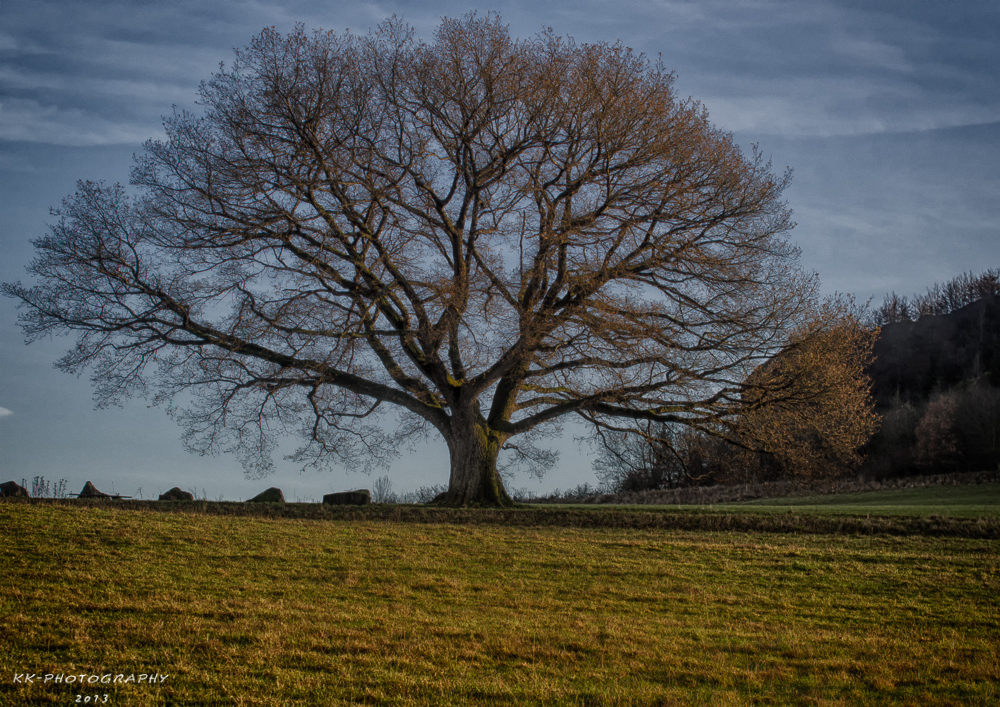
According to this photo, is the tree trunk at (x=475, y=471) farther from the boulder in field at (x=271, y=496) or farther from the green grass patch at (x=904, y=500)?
the green grass patch at (x=904, y=500)

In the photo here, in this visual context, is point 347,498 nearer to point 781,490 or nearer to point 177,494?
point 177,494

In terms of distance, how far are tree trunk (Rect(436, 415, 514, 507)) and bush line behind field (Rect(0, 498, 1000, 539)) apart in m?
1.68

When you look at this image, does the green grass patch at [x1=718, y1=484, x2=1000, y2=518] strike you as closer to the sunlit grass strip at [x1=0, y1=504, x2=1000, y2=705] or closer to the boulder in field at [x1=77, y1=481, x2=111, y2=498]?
the sunlit grass strip at [x1=0, y1=504, x2=1000, y2=705]

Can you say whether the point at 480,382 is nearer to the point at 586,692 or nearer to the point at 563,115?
the point at 563,115

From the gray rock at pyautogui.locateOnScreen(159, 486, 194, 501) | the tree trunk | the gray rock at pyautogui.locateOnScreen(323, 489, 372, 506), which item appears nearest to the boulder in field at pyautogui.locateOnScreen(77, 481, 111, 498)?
the gray rock at pyautogui.locateOnScreen(159, 486, 194, 501)

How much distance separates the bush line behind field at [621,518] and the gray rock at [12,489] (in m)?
2.78

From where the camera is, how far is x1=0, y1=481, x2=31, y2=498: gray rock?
1773 cm

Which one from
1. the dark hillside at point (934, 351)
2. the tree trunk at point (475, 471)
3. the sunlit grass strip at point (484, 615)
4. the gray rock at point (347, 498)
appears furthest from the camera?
the dark hillside at point (934, 351)

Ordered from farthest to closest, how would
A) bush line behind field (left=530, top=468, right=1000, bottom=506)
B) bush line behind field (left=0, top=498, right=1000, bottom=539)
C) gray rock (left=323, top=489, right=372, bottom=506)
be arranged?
bush line behind field (left=530, top=468, right=1000, bottom=506) → gray rock (left=323, top=489, right=372, bottom=506) → bush line behind field (left=0, top=498, right=1000, bottom=539)

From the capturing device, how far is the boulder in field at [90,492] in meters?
19.6

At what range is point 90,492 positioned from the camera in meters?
19.9

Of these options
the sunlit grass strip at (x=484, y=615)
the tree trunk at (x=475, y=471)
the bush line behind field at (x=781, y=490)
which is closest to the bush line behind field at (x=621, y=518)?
the sunlit grass strip at (x=484, y=615)

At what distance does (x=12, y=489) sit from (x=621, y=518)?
632 inches

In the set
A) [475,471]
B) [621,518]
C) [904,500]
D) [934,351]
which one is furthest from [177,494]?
[934,351]
